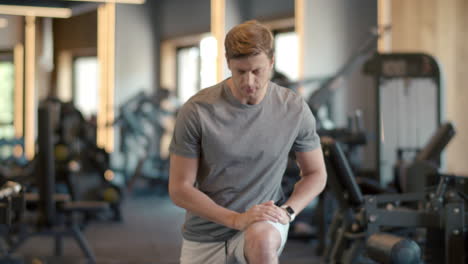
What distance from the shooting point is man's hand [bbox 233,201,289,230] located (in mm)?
1685

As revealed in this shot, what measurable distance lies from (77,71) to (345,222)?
29.0 feet

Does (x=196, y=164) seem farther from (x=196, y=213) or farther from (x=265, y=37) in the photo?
(x=265, y=37)

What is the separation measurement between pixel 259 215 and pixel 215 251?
0.27 m

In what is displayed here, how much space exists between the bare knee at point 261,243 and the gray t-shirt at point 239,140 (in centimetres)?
17

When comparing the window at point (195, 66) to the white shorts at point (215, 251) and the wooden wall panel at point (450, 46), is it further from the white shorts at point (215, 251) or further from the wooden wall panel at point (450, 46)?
the white shorts at point (215, 251)

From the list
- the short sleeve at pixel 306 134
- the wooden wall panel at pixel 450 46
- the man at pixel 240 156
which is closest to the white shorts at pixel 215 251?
the man at pixel 240 156

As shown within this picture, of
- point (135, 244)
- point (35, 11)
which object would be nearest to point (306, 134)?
point (135, 244)

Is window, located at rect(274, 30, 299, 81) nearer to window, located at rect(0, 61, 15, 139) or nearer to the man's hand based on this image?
the man's hand

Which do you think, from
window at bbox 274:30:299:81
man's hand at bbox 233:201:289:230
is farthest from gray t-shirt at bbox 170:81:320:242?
window at bbox 274:30:299:81

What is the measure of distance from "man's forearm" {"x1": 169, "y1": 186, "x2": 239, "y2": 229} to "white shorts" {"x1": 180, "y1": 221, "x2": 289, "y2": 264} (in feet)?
0.31

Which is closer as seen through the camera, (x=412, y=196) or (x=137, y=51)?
(x=412, y=196)

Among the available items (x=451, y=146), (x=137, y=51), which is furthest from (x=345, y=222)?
(x=137, y=51)

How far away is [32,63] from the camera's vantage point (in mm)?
11359

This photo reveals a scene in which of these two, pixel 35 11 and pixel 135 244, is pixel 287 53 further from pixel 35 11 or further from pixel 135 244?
pixel 35 11
